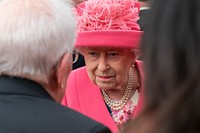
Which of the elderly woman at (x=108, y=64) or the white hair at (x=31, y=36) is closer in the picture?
the white hair at (x=31, y=36)

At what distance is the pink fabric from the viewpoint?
267cm

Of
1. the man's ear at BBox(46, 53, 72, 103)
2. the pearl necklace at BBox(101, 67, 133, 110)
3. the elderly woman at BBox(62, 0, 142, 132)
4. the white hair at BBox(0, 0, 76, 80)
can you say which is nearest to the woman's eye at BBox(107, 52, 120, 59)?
the elderly woman at BBox(62, 0, 142, 132)

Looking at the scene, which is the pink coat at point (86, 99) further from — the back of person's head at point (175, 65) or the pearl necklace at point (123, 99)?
the back of person's head at point (175, 65)

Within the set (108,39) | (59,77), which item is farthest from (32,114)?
(108,39)

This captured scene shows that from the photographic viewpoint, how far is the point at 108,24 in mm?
2689

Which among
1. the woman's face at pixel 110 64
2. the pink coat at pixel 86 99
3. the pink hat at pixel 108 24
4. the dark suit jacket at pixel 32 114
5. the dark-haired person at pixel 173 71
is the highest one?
the dark-haired person at pixel 173 71

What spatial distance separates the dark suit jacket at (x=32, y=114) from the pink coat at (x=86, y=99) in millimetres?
840

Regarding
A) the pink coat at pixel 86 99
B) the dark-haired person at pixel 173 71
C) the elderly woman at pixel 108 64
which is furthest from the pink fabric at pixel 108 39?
the dark-haired person at pixel 173 71

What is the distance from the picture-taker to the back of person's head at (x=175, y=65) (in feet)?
2.89

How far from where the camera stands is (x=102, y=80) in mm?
2754

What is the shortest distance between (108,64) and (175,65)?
1881mm

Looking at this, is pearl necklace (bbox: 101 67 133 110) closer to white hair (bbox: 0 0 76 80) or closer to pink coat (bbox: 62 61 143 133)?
pink coat (bbox: 62 61 143 133)

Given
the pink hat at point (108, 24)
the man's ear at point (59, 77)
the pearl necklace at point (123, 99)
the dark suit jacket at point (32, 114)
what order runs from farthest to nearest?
the pearl necklace at point (123, 99) < the pink hat at point (108, 24) < the man's ear at point (59, 77) < the dark suit jacket at point (32, 114)

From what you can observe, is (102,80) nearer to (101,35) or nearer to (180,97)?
(101,35)
